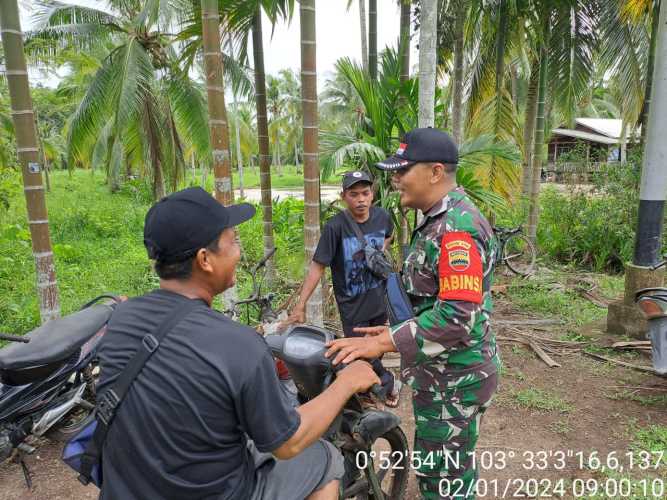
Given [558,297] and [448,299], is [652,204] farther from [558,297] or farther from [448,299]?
[448,299]

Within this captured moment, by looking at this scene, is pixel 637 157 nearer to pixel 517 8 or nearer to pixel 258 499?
pixel 517 8

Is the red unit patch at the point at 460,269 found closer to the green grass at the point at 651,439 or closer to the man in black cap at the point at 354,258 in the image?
the man in black cap at the point at 354,258

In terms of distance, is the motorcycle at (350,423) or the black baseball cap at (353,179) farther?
the black baseball cap at (353,179)

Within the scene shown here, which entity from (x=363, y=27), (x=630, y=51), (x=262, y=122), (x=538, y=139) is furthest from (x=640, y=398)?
(x=363, y=27)

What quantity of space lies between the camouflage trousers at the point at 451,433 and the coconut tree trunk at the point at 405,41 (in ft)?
13.6

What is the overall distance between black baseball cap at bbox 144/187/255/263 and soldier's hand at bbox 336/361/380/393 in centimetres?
69

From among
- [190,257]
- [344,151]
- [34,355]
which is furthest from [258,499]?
[344,151]

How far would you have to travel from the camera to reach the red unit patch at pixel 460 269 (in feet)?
5.89

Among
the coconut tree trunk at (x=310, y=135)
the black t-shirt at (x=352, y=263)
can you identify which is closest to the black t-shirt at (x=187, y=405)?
the black t-shirt at (x=352, y=263)

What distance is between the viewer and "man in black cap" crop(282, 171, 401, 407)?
11.1 ft

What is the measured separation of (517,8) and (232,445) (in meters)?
8.03

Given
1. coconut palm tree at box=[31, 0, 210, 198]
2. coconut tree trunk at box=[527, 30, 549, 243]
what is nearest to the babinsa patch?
coconut palm tree at box=[31, 0, 210, 198]

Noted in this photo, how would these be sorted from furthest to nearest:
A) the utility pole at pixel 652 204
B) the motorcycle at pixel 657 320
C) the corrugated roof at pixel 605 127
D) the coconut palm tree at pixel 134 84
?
the corrugated roof at pixel 605 127
the coconut palm tree at pixel 134 84
the utility pole at pixel 652 204
the motorcycle at pixel 657 320

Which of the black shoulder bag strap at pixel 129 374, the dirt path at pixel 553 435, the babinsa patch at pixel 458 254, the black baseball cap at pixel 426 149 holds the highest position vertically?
the black baseball cap at pixel 426 149
